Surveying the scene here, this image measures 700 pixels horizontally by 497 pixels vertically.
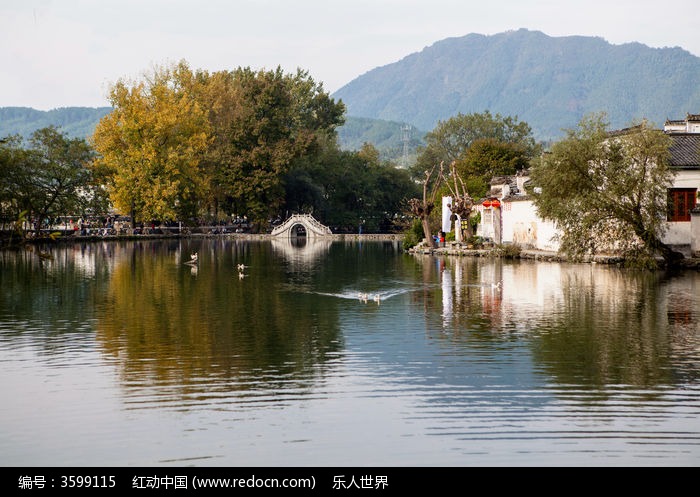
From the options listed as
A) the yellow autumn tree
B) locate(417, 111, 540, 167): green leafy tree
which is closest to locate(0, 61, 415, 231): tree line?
the yellow autumn tree

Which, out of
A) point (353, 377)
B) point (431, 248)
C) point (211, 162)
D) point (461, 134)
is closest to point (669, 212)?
point (431, 248)

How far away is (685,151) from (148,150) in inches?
2545

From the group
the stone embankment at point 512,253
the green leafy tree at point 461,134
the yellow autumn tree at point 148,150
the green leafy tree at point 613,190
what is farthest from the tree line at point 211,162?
the green leafy tree at point 613,190

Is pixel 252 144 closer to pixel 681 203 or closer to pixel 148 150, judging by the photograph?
pixel 148 150

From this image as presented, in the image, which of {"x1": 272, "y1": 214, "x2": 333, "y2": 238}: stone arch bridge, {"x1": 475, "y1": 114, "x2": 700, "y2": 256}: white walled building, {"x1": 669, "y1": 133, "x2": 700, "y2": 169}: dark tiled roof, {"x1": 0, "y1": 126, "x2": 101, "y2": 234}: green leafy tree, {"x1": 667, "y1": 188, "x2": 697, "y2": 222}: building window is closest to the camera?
{"x1": 669, "y1": 133, "x2": 700, "y2": 169}: dark tiled roof

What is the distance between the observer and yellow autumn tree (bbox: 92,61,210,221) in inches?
3989

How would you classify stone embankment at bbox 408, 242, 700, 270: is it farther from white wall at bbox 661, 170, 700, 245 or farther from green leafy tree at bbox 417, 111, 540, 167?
green leafy tree at bbox 417, 111, 540, 167

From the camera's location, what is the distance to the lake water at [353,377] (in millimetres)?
13609

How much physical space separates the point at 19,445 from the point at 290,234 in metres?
111

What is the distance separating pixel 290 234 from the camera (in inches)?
4919

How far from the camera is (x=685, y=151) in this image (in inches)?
2012

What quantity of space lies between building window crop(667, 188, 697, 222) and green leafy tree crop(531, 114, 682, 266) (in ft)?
5.42
